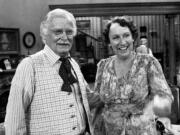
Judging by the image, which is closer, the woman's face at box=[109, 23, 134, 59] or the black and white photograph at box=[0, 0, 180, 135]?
the black and white photograph at box=[0, 0, 180, 135]

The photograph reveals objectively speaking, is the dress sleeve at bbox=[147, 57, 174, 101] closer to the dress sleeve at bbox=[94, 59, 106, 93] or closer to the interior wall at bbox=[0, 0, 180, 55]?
the dress sleeve at bbox=[94, 59, 106, 93]

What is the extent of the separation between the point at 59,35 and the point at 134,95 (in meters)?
0.67

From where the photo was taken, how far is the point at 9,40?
632 centimetres

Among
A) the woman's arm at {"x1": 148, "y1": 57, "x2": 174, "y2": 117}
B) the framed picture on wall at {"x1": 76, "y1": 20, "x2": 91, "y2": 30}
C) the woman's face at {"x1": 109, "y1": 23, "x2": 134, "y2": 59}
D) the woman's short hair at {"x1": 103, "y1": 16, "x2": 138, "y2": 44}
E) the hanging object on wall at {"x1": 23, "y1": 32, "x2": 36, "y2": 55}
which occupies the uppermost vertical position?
the framed picture on wall at {"x1": 76, "y1": 20, "x2": 91, "y2": 30}

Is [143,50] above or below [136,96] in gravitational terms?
above

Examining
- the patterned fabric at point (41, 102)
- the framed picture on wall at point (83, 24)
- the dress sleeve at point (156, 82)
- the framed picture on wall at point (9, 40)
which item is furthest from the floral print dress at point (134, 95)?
the framed picture on wall at point (83, 24)

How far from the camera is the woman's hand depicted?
175 cm

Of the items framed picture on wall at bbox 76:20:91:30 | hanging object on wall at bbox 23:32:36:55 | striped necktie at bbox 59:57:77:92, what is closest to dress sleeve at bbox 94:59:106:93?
striped necktie at bbox 59:57:77:92

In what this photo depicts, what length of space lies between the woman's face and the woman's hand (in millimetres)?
420

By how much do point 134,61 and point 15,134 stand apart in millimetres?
972

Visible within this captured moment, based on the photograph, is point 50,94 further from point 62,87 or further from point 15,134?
point 15,134

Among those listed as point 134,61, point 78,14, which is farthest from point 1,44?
point 134,61

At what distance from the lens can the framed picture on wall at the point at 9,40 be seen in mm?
6188

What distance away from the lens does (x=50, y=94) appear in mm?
1730
